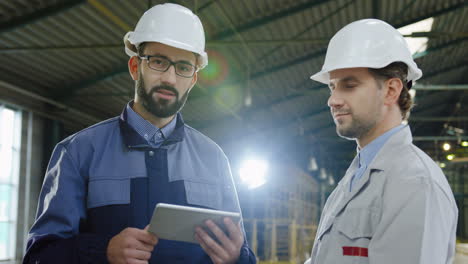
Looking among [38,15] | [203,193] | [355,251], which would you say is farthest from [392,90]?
[38,15]

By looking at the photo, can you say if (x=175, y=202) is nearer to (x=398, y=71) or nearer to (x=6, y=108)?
(x=398, y=71)

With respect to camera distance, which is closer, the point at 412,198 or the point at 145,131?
the point at 412,198

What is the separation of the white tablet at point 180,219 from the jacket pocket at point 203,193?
31 cm

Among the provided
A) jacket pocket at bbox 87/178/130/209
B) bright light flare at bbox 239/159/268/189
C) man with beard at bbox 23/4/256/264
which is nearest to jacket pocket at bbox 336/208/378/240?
man with beard at bbox 23/4/256/264

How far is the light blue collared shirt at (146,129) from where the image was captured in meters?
2.48

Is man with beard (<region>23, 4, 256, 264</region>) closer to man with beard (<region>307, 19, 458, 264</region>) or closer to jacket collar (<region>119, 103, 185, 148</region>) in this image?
jacket collar (<region>119, 103, 185, 148</region>)

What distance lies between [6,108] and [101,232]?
11.8m

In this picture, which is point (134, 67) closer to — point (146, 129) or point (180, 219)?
point (146, 129)

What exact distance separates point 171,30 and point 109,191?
0.87 m

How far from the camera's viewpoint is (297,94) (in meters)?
17.4

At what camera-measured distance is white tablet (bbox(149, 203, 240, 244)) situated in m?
1.97

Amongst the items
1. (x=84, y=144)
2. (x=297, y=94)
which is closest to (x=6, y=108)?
(x=297, y=94)

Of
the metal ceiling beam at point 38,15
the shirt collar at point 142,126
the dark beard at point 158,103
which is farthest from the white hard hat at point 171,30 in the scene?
the metal ceiling beam at point 38,15

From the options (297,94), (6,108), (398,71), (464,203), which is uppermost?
(297,94)
